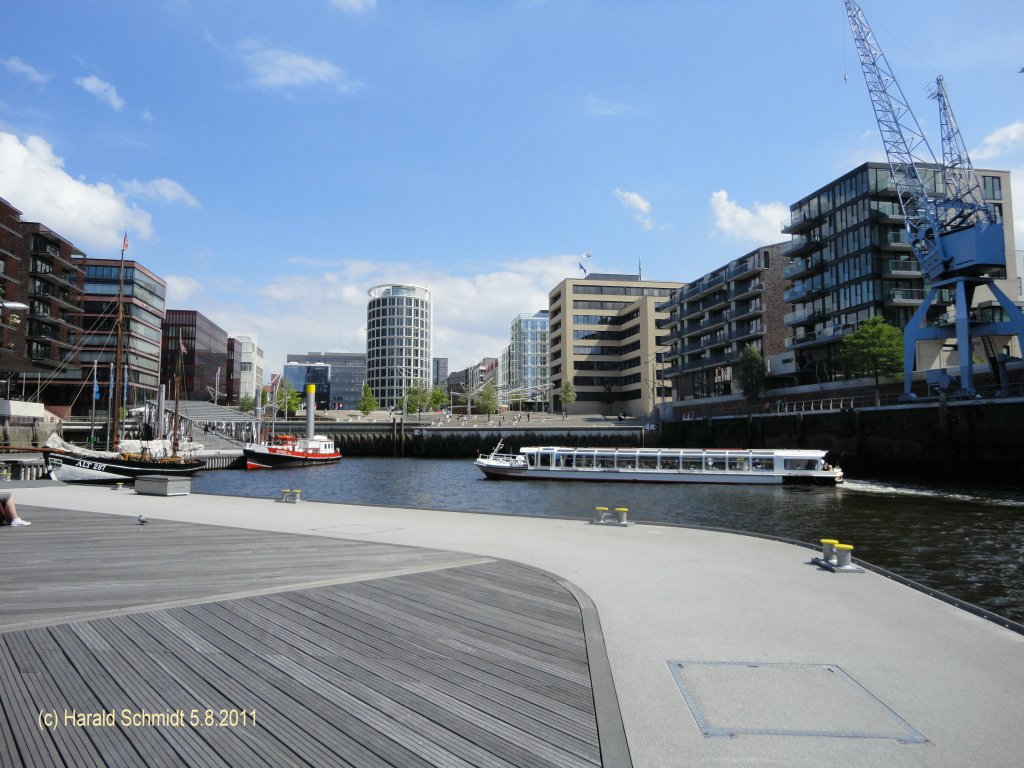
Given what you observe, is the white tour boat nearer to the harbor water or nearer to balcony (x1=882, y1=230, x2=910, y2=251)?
the harbor water

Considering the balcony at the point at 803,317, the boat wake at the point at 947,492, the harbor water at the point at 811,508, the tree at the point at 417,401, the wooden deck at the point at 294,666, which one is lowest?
the harbor water at the point at 811,508

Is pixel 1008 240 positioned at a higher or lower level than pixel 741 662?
higher

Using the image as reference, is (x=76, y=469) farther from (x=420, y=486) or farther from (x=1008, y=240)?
(x=1008, y=240)

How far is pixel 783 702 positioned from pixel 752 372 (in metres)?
86.1

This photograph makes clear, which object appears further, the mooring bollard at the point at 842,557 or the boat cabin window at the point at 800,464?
the boat cabin window at the point at 800,464

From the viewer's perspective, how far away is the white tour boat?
5262cm

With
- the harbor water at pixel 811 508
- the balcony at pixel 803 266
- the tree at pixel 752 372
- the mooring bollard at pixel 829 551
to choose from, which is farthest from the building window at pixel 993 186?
the mooring bollard at pixel 829 551

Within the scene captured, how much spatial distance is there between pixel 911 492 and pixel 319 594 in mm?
44988

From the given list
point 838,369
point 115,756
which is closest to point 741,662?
point 115,756

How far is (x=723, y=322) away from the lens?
333ft

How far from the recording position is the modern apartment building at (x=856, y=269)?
7394 cm

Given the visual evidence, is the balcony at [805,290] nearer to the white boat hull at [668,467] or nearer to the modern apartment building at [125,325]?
the white boat hull at [668,467]

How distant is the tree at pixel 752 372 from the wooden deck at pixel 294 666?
3249 inches

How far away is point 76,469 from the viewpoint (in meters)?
43.1
